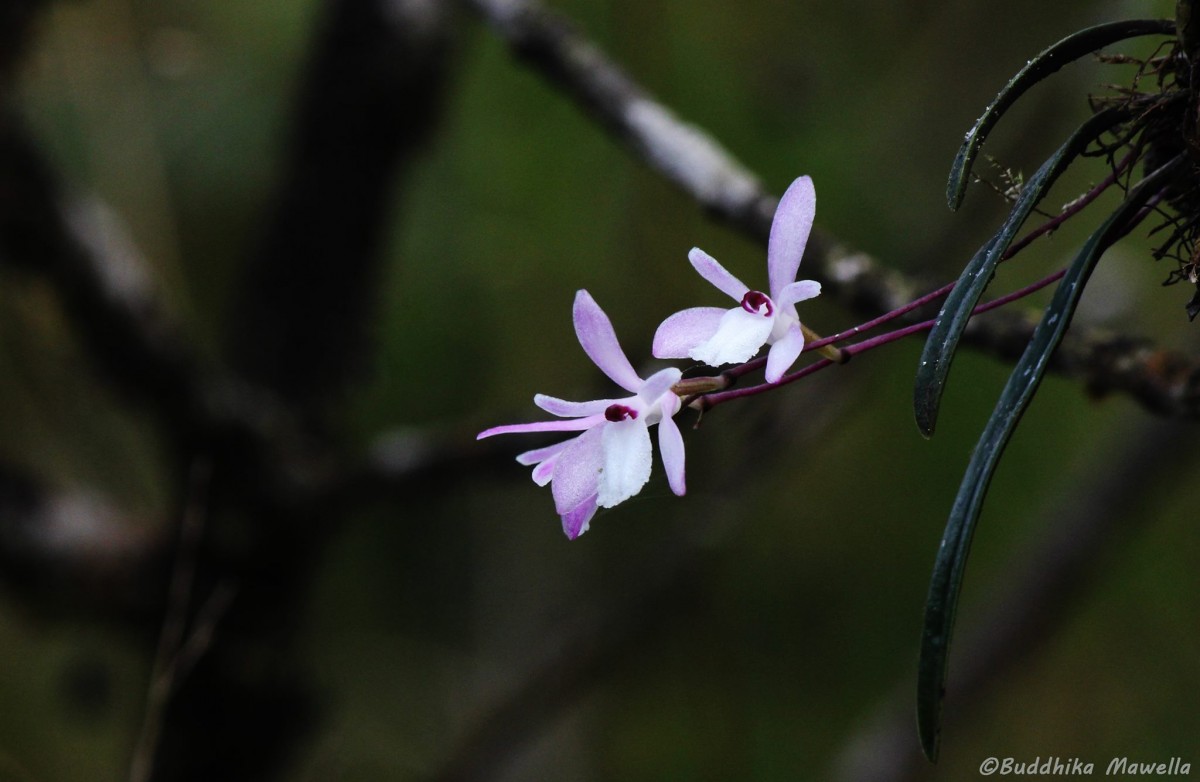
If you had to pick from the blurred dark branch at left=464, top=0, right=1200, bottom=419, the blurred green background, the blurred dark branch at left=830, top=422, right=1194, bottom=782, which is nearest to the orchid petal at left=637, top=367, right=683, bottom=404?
the blurred dark branch at left=464, top=0, right=1200, bottom=419

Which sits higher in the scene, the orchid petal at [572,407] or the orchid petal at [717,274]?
the orchid petal at [717,274]

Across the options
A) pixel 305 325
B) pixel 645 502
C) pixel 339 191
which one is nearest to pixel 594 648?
pixel 645 502

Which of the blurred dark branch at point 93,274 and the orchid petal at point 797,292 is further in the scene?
the blurred dark branch at point 93,274

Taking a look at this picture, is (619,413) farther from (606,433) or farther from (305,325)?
(305,325)

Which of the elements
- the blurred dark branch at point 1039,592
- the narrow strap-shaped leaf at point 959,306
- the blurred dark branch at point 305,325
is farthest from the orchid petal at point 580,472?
the blurred dark branch at point 1039,592

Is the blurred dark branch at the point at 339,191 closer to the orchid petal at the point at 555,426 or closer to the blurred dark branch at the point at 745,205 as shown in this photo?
the blurred dark branch at the point at 745,205
